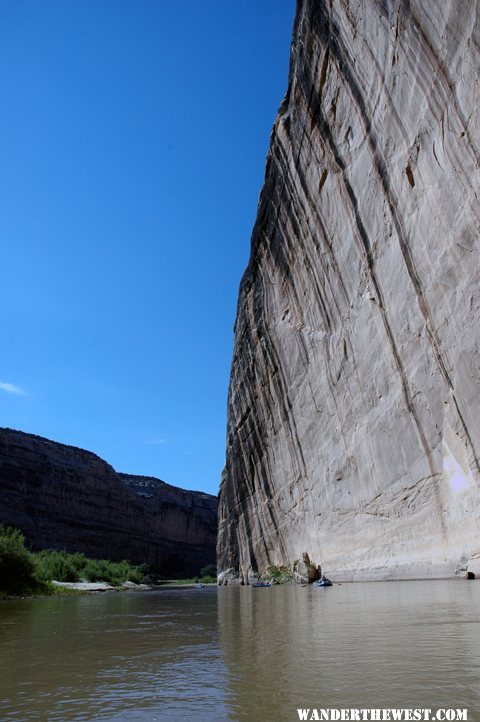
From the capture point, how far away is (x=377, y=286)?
862 inches

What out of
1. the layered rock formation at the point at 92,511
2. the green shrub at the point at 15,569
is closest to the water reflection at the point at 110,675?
the green shrub at the point at 15,569

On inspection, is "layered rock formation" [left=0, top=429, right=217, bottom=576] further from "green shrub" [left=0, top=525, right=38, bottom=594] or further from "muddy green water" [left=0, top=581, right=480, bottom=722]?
"muddy green water" [left=0, top=581, right=480, bottom=722]

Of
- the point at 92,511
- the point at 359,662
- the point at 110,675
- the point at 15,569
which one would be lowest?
the point at 110,675

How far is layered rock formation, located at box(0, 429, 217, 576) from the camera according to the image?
72750mm

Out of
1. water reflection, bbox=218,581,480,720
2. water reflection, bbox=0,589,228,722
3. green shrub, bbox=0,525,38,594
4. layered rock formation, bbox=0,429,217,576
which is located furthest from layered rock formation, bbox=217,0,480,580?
layered rock formation, bbox=0,429,217,576

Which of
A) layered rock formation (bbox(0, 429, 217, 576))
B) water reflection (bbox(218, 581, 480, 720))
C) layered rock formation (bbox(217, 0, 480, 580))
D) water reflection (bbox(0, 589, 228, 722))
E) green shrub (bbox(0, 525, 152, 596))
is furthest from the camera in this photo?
layered rock formation (bbox(0, 429, 217, 576))

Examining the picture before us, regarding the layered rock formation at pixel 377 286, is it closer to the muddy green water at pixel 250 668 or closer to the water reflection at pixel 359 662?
the water reflection at pixel 359 662

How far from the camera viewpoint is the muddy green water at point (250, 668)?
151 inches

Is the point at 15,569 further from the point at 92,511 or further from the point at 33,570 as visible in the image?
the point at 92,511

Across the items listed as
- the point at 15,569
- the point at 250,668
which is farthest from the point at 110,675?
the point at 15,569

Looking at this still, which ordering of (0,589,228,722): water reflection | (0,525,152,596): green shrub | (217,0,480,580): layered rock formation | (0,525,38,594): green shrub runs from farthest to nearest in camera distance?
(0,525,152,596): green shrub → (0,525,38,594): green shrub → (217,0,480,580): layered rock formation → (0,589,228,722): water reflection

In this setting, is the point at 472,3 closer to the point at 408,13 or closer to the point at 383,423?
the point at 408,13

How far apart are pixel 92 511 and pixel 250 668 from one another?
80390mm

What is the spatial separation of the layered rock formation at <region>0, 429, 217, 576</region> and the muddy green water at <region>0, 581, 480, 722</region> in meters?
67.4
